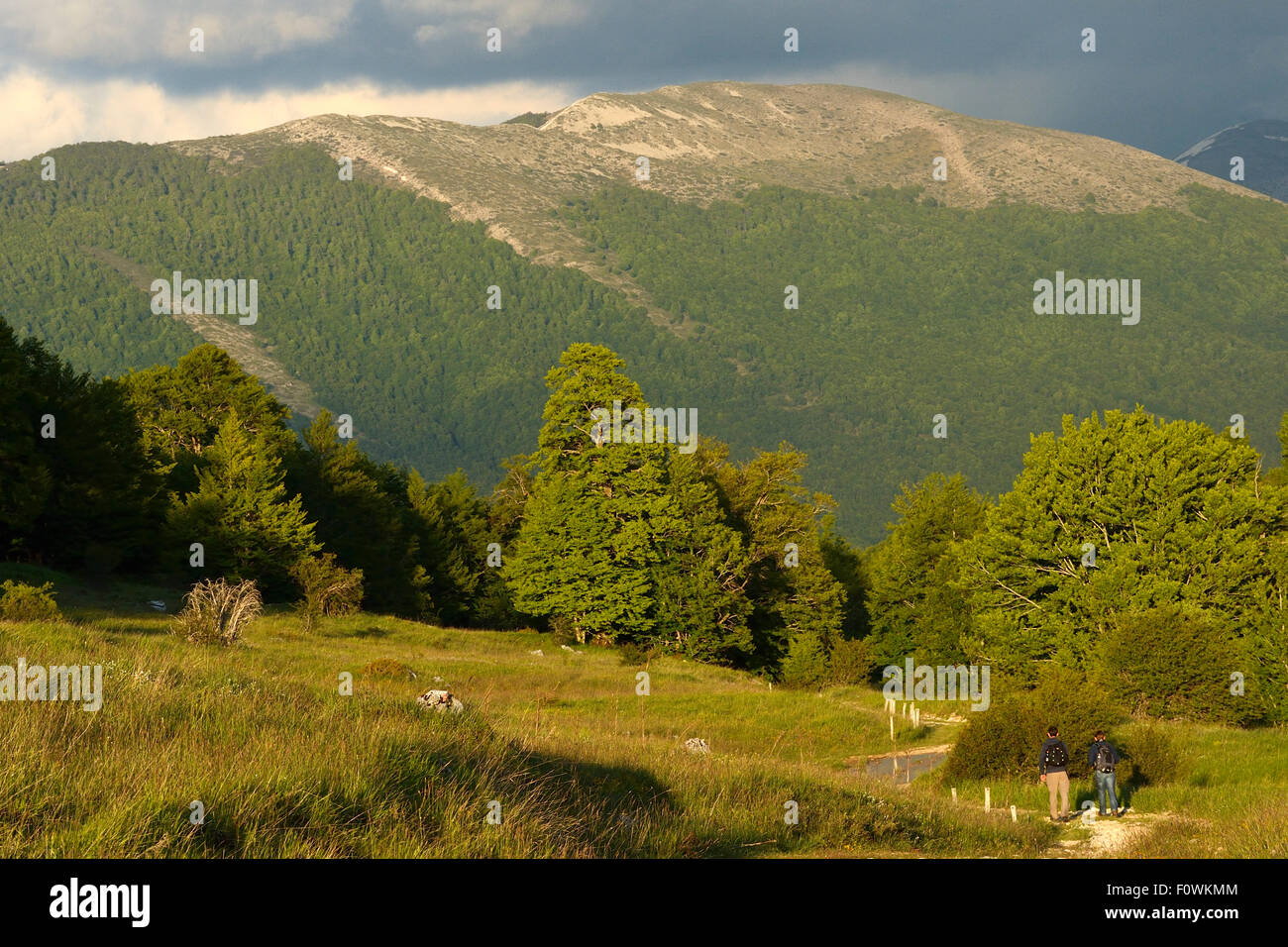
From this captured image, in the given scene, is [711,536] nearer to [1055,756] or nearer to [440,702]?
[1055,756]

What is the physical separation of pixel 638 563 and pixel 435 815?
48.4 m

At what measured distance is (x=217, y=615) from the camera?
2883 cm

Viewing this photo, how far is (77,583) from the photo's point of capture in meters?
46.0

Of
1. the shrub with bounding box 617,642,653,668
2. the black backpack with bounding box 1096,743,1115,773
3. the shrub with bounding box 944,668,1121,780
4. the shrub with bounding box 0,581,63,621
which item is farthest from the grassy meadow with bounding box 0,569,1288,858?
the shrub with bounding box 617,642,653,668

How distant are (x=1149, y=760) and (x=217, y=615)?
24.0 meters

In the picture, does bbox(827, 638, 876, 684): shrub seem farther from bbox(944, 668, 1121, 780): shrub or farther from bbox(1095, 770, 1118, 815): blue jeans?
bbox(1095, 770, 1118, 815): blue jeans

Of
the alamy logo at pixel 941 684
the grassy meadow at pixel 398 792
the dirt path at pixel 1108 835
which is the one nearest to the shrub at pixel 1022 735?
the grassy meadow at pixel 398 792

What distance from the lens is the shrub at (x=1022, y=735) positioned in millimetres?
25578
